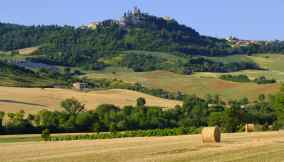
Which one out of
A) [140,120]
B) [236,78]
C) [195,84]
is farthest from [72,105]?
[236,78]

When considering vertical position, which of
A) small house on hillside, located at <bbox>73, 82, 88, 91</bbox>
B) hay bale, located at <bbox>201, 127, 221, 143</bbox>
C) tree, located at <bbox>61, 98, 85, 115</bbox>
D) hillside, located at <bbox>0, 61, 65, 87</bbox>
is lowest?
hay bale, located at <bbox>201, 127, 221, 143</bbox>

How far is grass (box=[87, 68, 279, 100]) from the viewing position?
134 metres

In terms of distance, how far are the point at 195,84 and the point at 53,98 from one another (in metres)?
43.3

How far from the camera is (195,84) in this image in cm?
15188

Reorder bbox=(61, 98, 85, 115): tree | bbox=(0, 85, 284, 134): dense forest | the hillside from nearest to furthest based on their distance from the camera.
Answer: bbox=(0, 85, 284, 134): dense forest, bbox=(61, 98, 85, 115): tree, the hillside

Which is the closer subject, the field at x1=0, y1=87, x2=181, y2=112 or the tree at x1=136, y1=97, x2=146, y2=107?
A: the field at x1=0, y1=87, x2=181, y2=112

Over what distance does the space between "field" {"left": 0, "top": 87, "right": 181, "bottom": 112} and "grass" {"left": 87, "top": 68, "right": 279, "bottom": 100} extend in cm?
1783

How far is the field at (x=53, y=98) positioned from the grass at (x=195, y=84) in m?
17.8

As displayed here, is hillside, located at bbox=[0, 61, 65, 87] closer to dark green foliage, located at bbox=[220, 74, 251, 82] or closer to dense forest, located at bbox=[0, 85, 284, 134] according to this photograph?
dark green foliage, located at bbox=[220, 74, 251, 82]

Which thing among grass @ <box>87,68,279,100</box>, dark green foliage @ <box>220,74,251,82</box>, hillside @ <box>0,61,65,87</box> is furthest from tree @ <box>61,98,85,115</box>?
dark green foliage @ <box>220,74,251,82</box>

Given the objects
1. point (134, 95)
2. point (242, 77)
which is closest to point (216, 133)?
point (134, 95)

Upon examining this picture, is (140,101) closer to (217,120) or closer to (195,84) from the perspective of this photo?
(217,120)

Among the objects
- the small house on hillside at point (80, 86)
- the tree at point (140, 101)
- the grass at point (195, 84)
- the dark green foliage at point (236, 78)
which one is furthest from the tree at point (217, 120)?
the dark green foliage at point (236, 78)

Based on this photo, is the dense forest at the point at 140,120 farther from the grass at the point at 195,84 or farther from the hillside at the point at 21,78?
the hillside at the point at 21,78
